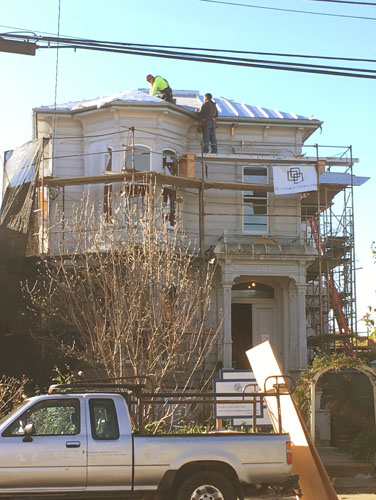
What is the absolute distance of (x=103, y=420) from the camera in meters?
9.89

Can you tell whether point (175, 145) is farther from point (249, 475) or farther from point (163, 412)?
point (249, 475)

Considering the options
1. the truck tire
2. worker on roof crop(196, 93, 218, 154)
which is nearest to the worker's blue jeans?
worker on roof crop(196, 93, 218, 154)

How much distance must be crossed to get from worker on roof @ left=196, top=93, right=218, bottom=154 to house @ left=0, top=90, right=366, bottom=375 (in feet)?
1.30

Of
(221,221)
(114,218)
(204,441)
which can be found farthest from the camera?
(221,221)

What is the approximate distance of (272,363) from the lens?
1234 centimetres

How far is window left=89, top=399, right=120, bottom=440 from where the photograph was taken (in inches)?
383

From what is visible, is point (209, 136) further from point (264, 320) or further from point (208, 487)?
point (208, 487)

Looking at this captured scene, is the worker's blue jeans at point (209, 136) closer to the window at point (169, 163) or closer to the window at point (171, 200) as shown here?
the window at point (169, 163)

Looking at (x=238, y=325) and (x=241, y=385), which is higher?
(x=238, y=325)

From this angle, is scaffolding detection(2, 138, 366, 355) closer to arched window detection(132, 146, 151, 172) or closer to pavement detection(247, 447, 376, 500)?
arched window detection(132, 146, 151, 172)

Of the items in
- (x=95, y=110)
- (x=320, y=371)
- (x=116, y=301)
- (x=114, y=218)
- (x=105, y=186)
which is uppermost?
(x=95, y=110)

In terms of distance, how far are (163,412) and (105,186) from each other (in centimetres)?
932

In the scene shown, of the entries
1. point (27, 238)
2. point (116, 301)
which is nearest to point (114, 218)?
point (116, 301)

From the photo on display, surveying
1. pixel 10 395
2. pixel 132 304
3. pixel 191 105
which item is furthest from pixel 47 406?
pixel 191 105
